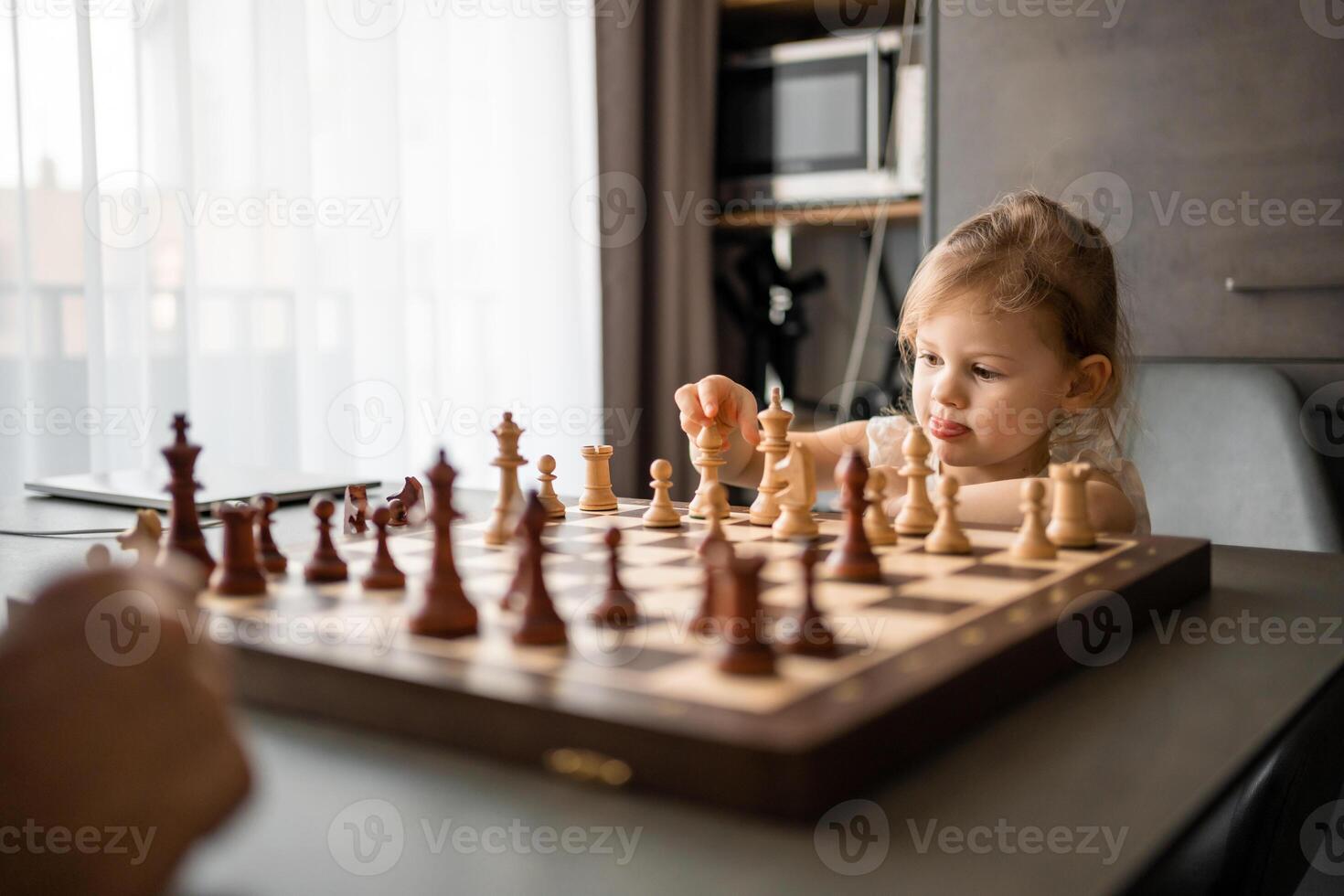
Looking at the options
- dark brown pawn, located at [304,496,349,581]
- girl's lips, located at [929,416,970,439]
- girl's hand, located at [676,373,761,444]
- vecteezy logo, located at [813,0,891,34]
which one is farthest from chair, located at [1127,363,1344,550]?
vecteezy logo, located at [813,0,891,34]

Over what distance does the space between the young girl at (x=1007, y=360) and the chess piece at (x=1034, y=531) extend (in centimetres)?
38

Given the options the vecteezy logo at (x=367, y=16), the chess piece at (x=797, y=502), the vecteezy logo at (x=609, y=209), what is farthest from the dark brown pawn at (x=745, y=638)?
the vecteezy logo at (x=609, y=209)

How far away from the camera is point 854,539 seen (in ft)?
3.05

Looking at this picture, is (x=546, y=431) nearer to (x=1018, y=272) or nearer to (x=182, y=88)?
(x=182, y=88)

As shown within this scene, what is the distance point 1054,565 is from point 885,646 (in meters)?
0.31

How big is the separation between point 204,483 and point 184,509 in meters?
0.60

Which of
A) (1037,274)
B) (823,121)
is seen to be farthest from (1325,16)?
(823,121)

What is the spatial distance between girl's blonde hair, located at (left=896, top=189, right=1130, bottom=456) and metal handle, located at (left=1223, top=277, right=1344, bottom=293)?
0.76m

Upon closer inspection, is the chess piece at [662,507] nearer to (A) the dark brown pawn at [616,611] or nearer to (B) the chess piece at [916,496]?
(B) the chess piece at [916,496]

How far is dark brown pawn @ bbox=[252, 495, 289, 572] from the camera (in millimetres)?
949

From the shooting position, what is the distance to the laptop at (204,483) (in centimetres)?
160

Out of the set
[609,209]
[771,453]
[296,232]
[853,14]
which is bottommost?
[771,453]

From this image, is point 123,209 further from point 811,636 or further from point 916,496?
point 811,636

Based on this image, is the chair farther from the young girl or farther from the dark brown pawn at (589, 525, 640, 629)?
the dark brown pawn at (589, 525, 640, 629)
